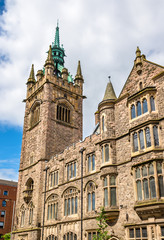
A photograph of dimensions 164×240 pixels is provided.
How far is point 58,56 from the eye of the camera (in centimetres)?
5772

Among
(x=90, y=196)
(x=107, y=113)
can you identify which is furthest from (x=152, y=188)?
(x=107, y=113)

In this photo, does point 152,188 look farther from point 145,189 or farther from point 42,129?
point 42,129

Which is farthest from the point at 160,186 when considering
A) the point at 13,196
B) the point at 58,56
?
the point at 13,196

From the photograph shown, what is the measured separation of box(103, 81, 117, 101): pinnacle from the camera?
90.8ft

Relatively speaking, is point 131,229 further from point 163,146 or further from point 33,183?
point 33,183

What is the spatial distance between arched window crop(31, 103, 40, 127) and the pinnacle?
19.5 m

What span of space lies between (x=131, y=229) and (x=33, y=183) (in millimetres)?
21277

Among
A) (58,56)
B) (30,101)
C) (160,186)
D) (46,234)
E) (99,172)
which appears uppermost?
(58,56)

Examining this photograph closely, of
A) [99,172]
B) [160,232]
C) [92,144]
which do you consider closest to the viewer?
[160,232]

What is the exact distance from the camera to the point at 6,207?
6638cm

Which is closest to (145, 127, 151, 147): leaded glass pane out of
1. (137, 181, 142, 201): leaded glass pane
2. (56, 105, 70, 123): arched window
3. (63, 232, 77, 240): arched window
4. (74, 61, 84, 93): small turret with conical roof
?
(137, 181, 142, 201): leaded glass pane

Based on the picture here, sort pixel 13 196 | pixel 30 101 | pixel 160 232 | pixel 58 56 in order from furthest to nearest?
pixel 13 196, pixel 58 56, pixel 30 101, pixel 160 232

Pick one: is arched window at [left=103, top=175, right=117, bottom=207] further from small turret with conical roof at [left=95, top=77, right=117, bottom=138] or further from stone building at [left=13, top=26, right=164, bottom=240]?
small turret with conical roof at [left=95, top=77, right=117, bottom=138]

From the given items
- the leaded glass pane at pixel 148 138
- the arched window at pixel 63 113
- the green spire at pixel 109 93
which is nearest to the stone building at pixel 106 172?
the leaded glass pane at pixel 148 138
